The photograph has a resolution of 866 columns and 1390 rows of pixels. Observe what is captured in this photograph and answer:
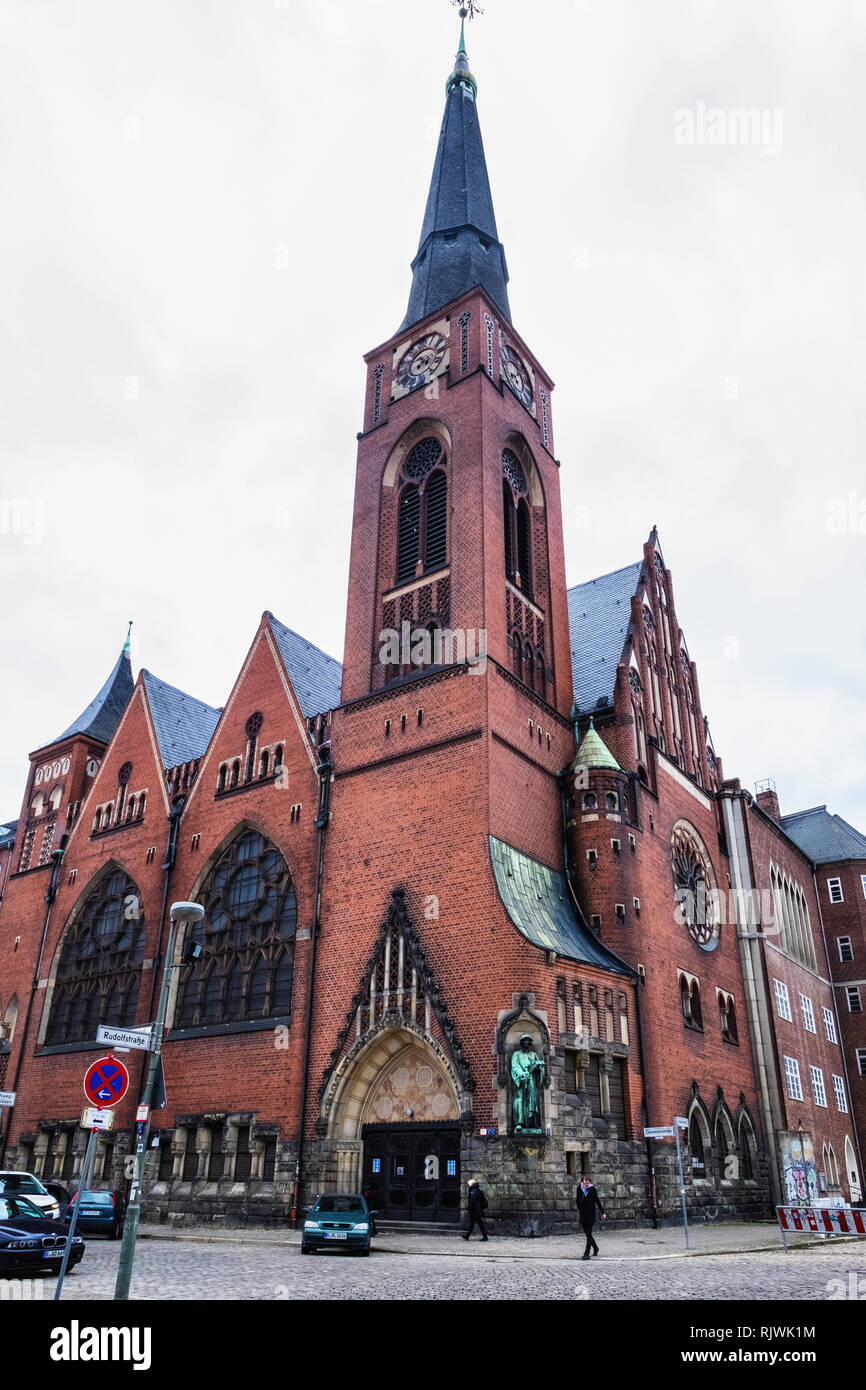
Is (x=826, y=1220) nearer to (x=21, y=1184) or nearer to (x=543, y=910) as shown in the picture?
(x=543, y=910)

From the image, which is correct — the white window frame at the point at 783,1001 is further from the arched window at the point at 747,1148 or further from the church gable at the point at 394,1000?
the church gable at the point at 394,1000

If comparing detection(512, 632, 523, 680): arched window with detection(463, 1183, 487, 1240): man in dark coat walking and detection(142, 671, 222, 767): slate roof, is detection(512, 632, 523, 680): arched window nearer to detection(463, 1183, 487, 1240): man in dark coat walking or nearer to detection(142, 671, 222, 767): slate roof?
detection(142, 671, 222, 767): slate roof

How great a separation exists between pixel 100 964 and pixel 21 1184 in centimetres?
1756

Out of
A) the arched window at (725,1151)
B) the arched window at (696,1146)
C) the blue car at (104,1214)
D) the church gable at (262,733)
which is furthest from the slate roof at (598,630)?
the blue car at (104,1214)

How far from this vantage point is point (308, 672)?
40188mm

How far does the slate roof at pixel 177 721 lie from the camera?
1662 inches

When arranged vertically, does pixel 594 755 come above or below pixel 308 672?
below

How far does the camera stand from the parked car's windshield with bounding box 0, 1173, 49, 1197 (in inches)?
824

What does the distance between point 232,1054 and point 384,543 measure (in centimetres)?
1820

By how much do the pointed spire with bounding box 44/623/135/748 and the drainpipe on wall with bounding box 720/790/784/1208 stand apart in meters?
28.5

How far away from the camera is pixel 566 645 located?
120ft

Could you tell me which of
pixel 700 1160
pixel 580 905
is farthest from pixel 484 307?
pixel 700 1160

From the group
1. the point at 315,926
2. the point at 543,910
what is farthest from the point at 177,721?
the point at 543,910
